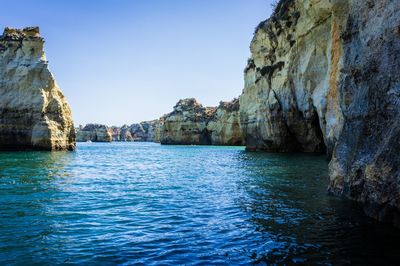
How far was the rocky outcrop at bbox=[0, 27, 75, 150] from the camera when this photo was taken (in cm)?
5609

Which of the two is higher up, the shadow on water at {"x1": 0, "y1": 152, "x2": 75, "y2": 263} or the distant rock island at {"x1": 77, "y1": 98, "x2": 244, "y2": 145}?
the distant rock island at {"x1": 77, "y1": 98, "x2": 244, "y2": 145}

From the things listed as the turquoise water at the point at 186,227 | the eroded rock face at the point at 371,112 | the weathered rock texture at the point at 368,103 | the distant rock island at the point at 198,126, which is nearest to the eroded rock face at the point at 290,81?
the weathered rock texture at the point at 368,103

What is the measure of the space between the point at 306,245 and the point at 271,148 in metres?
52.5

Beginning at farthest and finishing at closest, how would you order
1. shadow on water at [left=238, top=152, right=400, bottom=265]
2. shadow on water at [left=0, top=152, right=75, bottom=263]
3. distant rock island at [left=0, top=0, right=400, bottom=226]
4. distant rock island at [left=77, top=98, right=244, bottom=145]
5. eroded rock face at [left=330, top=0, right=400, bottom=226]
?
distant rock island at [left=77, top=98, right=244, bottom=145] → distant rock island at [left=0, top=0, right=400, bottom=226] → eroded rock face at [left=330, top=0, right=400, bottom=226] → shadow on water at [left=0, top=152, right=75, bottom=263] → shadow on water at [left=238, top=152, right=400, bottom=265]

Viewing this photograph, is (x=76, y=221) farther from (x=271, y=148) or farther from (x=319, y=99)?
(x=271, y=148)

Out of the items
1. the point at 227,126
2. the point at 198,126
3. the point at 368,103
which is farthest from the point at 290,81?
the point at 198,126

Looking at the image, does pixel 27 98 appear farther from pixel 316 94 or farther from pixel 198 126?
pixel 198 126

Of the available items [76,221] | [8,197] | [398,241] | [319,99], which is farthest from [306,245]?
[319,99]

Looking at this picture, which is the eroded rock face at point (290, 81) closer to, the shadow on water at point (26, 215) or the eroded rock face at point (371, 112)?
the eroded rock face at point (371, 112)

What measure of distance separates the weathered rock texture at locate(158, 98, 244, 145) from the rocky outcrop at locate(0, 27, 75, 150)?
201ft

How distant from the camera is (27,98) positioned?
187ft

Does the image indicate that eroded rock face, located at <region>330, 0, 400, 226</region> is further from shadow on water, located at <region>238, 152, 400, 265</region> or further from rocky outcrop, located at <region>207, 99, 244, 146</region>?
rocky outcrop, located at <region>207, 99, 244, 146</region>

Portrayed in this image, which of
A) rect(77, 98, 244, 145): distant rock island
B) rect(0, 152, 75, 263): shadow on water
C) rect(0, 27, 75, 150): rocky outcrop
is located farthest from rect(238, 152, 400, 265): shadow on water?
rect(77, 98, 244, 145): distant rock island

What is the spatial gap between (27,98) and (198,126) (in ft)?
241
